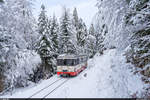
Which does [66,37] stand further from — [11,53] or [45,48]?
[11,53]

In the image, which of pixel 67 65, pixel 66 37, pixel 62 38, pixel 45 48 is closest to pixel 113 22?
pixel 67 65

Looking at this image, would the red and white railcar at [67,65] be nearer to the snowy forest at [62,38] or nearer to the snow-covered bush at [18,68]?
the snowy forest at [62,38]

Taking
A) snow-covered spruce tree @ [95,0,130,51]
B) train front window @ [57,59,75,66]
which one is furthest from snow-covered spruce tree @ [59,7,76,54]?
snow-covered spruce tree @ [95,0,130,51]

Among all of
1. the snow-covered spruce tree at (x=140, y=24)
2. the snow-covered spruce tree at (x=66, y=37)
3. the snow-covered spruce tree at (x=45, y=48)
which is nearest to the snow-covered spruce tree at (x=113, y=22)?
the snow-covered spruce tree at (x=140, y=24)

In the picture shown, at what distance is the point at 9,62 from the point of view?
10.0 meters

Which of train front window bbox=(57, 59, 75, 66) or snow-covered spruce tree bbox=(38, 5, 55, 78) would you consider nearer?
train front window bbox=(57, 59, 75, 66)

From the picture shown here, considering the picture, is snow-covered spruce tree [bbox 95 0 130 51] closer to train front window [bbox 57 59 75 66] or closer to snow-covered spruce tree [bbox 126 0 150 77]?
snow-covered spruce tree [bbox 126 0 150 77]

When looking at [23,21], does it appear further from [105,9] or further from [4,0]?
[105,9]

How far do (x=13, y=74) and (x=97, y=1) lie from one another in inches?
356

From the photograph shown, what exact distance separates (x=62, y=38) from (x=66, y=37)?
83 cm

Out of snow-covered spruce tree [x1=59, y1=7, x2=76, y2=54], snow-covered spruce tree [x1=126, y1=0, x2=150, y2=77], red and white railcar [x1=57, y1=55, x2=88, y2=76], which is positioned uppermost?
snow-covered spruce tree [x1=59, y1=7, x2=76, y2=54]

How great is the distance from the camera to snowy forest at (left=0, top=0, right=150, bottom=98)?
14.7ft

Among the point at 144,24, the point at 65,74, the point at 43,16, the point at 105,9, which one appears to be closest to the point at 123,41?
the point at 144,24

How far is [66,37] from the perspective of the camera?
65.0ft
